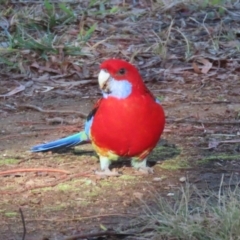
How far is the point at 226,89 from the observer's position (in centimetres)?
622

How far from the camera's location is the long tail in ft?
14.3

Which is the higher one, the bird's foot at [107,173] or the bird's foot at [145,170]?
the bird's foot at [107,173]

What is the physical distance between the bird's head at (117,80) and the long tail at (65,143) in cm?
43

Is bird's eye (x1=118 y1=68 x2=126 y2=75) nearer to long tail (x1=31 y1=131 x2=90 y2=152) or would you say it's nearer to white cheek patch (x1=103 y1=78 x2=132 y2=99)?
white cheek patch (x1=103 y1=78 x2=132 y2=99)

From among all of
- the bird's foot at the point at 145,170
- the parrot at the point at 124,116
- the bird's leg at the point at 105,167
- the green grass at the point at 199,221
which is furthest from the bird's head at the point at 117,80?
the green grass at the point at 199,221

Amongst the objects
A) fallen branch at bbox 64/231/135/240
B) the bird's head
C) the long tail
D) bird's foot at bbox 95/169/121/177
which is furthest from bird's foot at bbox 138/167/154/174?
fallen branch at bbox 64/231/135/240

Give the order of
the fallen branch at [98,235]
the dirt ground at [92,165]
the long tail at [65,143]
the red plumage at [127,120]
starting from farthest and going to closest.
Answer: the long tail at [65,143], the red plumage at [127,120], the dirt ground at [92,165], the fallen branch at [98,235]

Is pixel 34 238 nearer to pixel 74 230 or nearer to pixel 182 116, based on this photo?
pixel 74 230

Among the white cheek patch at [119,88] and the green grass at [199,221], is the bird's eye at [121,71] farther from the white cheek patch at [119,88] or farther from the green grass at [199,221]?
the green grass at [199,221]

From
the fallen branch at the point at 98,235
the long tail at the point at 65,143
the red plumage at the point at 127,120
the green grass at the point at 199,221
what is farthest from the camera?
the long tail at the point at 65,143

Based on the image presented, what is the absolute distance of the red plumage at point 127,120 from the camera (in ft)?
12.8

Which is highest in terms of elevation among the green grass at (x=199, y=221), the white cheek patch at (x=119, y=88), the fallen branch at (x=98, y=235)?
the white cheek patch at (x=119, y=88)

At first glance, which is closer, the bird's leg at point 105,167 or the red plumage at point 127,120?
the red plumage at point 127,120

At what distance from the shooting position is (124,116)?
3887 mm
